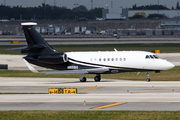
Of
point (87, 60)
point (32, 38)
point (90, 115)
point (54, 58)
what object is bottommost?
point (90, 115)

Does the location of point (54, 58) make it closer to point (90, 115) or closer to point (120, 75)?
point (120, 75)

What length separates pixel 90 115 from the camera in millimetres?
23094

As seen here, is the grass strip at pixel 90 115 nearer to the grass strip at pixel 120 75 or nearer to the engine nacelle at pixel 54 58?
the engine nacelle at pixel 54 58

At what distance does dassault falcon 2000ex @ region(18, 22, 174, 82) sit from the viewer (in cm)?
4219

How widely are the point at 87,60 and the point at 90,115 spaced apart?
20.7 metres

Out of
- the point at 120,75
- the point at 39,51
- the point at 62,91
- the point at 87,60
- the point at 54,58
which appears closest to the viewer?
the point at 62,91

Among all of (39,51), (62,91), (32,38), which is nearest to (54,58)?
(39,51)

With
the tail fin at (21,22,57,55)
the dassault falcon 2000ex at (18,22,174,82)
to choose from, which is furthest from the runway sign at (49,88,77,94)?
the tail fin at (21,22,57,55)

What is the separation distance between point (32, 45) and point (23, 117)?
2056cm

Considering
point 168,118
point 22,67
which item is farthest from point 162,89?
Result: point 22,67

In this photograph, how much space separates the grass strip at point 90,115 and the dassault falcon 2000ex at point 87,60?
59.6 ft

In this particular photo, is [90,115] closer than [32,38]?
Yes

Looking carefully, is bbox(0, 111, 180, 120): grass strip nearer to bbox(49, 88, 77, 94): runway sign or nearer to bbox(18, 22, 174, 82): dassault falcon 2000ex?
bbox(49, 88, 77, 94): runway sign

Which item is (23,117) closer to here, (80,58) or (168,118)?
(168,118)
